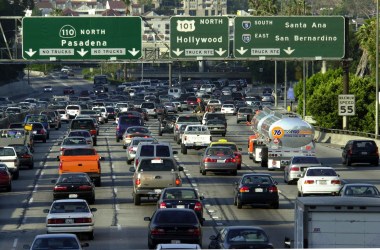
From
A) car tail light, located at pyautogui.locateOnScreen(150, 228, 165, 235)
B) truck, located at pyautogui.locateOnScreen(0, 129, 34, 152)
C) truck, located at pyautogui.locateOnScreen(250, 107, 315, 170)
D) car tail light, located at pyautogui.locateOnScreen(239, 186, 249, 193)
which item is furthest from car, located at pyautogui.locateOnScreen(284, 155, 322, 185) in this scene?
car tail light, located at pyautogui.locateOnScreen(150, 228, 165, 235)

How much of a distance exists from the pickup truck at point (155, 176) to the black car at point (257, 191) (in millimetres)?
2376

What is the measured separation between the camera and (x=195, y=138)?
70500 mm

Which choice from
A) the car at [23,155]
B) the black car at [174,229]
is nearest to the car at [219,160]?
the car at [23,155]

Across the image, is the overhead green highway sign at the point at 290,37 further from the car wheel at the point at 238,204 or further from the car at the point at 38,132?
the car wheel at the point at 238,204

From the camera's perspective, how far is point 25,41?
75750 millimetres

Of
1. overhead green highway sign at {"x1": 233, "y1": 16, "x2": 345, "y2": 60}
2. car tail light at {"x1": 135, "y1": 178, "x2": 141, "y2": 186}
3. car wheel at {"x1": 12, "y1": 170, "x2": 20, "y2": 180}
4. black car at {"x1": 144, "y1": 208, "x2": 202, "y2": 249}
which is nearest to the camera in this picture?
black car at {"x1": 144, "y1": 208, "x2": 202, "y2": 249}

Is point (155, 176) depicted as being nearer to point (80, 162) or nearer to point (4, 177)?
point (80, 162)

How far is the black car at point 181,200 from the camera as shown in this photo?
128 feet

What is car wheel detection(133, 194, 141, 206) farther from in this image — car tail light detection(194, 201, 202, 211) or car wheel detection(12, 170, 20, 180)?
car wheel detection(12, 170, 20, 180)

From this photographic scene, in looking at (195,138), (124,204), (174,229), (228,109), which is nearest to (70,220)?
(174,229)

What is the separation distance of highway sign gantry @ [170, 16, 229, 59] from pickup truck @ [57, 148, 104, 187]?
2463 cm

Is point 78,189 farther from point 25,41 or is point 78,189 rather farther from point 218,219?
point 25,41

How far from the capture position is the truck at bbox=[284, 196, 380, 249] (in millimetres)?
25328

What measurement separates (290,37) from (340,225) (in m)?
51.4
